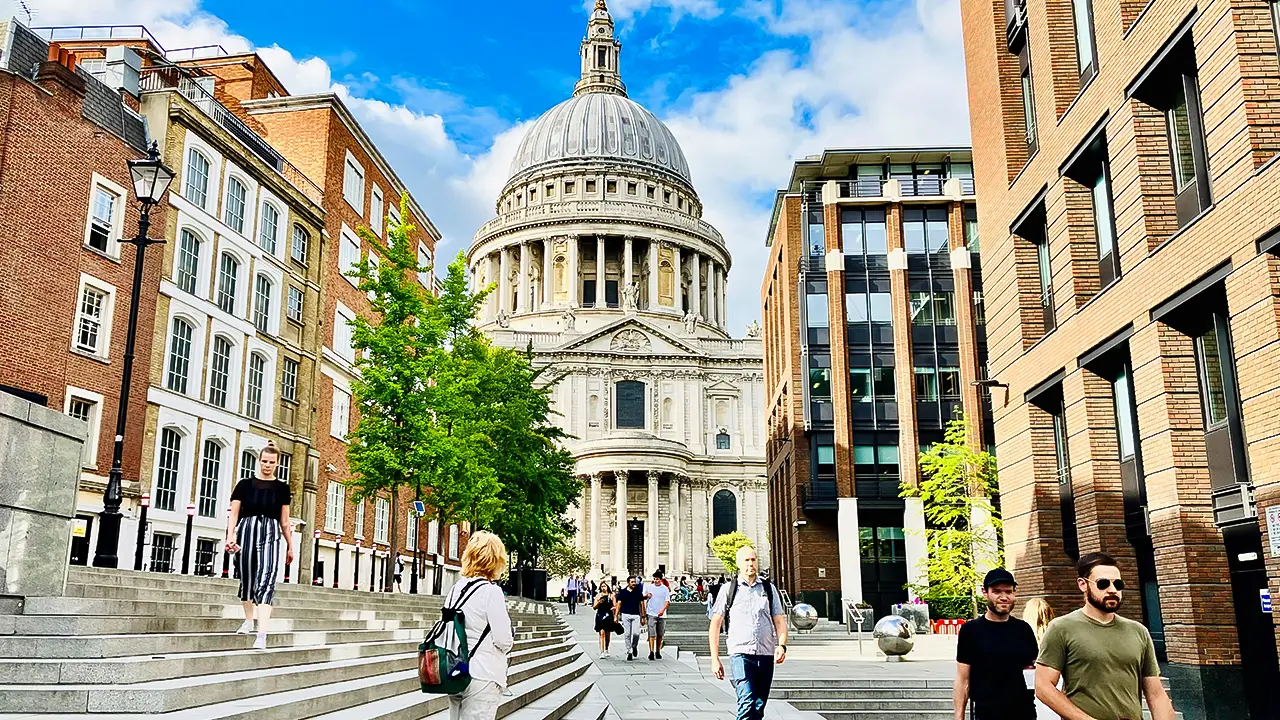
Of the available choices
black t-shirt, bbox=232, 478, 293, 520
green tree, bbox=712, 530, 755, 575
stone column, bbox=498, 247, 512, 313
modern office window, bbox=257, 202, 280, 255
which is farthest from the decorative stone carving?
black t-shirt, bbox=232, 478, 293, 520

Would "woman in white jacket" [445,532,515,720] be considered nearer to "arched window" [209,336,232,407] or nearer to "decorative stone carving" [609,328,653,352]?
"arched window" [209,336,232,407]

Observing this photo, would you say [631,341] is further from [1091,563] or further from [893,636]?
[1091,563]

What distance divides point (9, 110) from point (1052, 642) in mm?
25112

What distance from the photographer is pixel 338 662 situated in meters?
11.2

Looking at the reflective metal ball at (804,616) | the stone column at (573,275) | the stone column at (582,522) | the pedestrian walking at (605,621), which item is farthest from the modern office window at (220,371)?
the stone column at (573,275)

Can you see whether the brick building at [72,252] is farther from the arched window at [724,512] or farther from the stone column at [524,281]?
Result: the stone column at [524,281]

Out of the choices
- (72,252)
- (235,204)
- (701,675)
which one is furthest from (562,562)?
(701,675)

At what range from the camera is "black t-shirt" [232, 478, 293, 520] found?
10922mm

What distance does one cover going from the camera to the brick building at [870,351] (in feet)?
151

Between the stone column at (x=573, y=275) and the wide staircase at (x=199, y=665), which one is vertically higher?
the stone column at (x=573, y=275)

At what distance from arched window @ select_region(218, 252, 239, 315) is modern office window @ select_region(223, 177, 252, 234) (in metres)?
1.02

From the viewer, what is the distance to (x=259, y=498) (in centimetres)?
1094

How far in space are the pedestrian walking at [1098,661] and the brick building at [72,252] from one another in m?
22.8

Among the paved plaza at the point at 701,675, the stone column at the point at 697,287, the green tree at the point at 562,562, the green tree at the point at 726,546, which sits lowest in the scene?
the paved plaza at the point at 701,675
